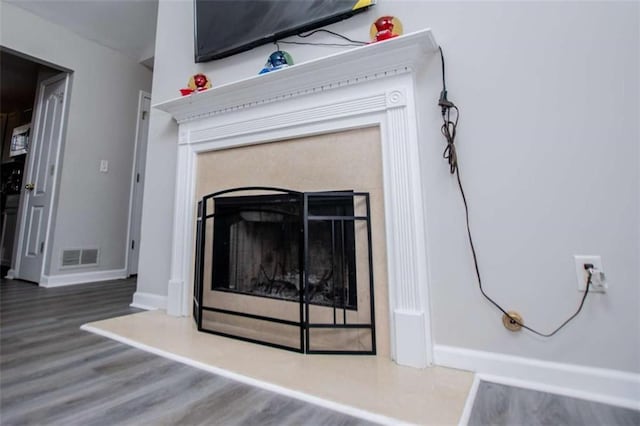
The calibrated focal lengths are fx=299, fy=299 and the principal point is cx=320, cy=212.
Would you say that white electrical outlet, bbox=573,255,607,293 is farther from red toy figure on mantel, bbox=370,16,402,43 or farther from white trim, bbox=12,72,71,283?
white trim, bbox=12,72,71,283

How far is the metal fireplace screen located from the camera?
4.09ft

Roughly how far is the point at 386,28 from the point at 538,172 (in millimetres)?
798

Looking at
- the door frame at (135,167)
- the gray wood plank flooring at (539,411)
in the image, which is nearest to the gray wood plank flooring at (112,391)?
the gray wood plank flooring at (539,411)

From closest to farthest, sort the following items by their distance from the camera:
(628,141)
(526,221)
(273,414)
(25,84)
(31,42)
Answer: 1. (273,414)
2. (628,141)
3. (526,221)
4. (31,42)
5. (25,84)

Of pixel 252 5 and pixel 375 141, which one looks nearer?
pixel 375 141

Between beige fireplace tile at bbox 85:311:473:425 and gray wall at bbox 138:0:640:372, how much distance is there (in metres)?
0.22

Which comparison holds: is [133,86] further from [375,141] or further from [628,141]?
[628,141]

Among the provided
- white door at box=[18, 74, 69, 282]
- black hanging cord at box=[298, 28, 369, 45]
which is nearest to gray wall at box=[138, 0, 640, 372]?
black hanging cord at box=[298, 28, 369, 45]

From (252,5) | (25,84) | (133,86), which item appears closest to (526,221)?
(252,5)

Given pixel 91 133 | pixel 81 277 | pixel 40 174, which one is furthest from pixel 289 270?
pixel 40 174

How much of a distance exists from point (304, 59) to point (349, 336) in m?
1.36

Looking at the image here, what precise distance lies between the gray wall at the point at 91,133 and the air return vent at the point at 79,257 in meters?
0.05

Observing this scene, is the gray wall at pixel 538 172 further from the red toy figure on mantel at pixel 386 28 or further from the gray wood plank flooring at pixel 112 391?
the gray wood plank flooring at pixel 112 391

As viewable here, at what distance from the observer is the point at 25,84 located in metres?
3.72
